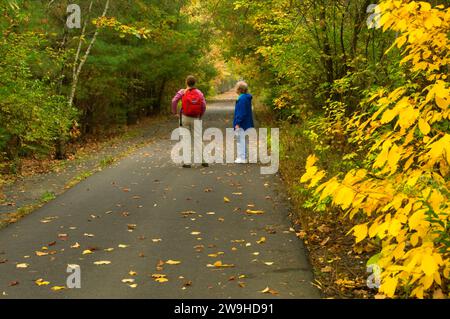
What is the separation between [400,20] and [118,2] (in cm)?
1602

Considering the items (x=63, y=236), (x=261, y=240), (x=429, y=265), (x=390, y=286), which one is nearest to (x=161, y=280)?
(x=261, y=240)

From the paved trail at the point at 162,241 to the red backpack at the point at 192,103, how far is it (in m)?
2.25

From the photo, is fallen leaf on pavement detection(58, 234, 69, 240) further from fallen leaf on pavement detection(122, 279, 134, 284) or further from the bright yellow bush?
the bright yellow bush

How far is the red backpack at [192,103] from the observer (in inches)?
499

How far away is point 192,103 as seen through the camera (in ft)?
41.5

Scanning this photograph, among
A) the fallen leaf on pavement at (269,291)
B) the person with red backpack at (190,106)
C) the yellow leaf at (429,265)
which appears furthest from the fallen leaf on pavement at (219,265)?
the person with red backpack at (190,106)

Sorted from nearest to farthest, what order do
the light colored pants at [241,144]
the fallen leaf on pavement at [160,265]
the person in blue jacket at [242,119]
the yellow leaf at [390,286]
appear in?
the yellow leaf at [390,286] < the fallen leaf on pavement at [160,265] < the light colored pants at [241,144] < the person in blue jacket at [242,119]

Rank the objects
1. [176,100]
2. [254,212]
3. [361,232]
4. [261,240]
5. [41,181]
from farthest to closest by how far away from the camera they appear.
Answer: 1. [176,100]
2. [41,181]
3. [254,212]
4. [261,240]
5. [361,232]

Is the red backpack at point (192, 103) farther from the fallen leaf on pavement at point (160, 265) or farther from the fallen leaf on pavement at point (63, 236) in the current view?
the fallen leaf on pavement at point (160, 265)

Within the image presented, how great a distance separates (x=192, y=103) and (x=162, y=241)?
6339 mm

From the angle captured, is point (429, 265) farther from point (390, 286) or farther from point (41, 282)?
point (41, 282)

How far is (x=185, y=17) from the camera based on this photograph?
26.6 metres

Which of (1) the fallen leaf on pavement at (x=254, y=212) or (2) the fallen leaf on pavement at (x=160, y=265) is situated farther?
(1) the fallen leaf on pavement at (x=254, y=212)
